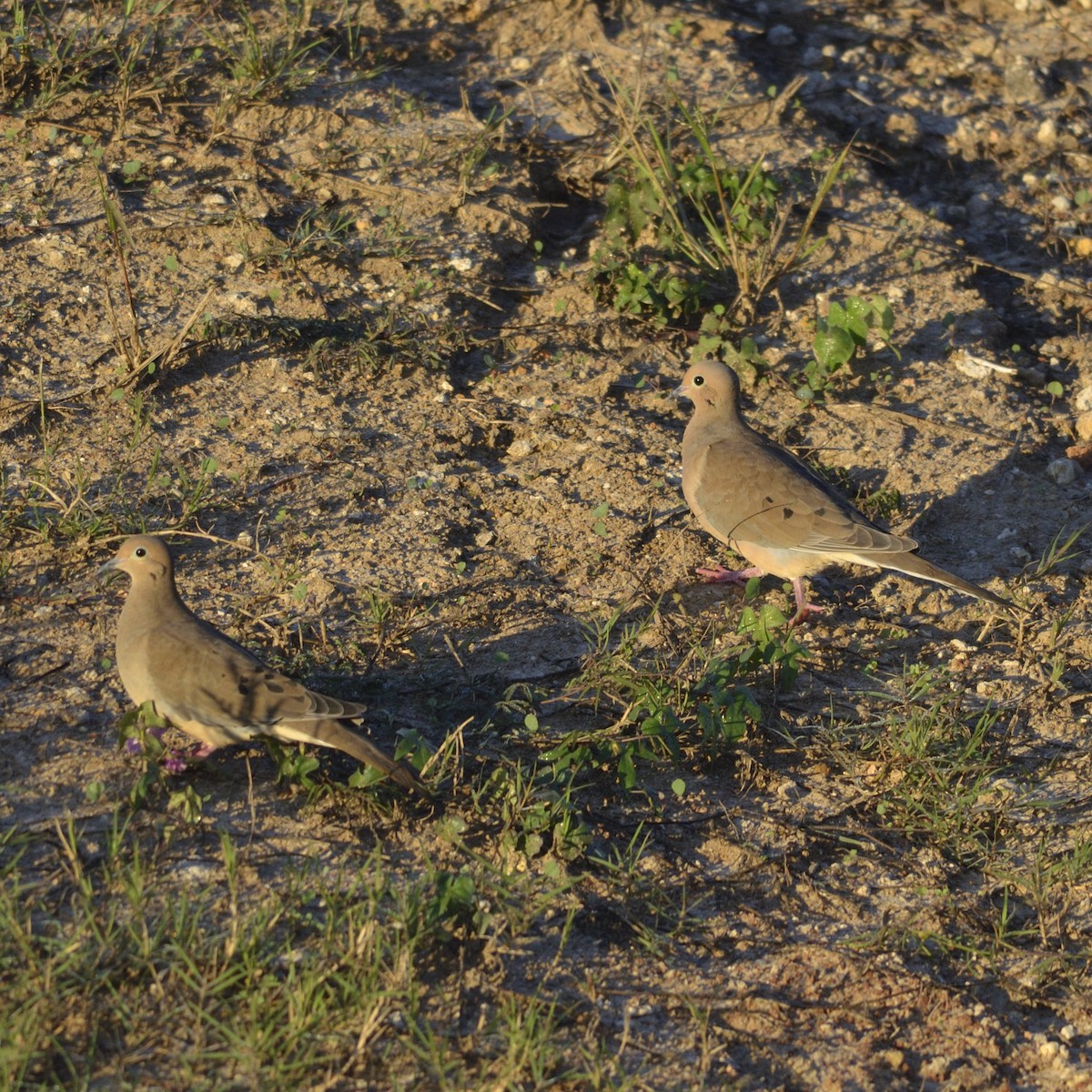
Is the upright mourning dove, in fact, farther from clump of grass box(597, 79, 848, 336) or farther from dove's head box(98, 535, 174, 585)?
dove's head box(98, 535, 174, 585)

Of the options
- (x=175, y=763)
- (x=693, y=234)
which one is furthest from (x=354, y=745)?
(x=693, y=234)

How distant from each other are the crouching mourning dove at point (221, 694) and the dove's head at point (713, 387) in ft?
8.18

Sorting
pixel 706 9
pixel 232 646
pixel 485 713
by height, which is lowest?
pixel 485 713

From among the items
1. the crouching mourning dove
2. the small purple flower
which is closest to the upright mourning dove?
the crouching mourning dove

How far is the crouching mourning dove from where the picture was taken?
4379mm

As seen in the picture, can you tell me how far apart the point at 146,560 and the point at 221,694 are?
2.15ft

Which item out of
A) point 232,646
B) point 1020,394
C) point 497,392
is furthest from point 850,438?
point 232,646

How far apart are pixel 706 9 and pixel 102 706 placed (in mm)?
6477

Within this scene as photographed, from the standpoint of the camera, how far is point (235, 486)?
580 cm

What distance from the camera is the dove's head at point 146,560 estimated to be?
478cm

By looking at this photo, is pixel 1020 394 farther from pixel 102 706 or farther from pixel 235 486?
pixel 102 706

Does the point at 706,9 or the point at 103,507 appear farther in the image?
the point at 706,9

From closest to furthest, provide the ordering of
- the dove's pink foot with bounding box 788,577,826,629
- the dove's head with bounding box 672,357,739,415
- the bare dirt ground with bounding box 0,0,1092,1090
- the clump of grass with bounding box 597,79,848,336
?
the bare dirt ground with bounding box 0,0,1092,1090 → the dove's pink foot with bounding box 788,577,826,629 → the dove's head with bounding box 672,357,739,415 → the clump of grass with bounding box 597,79,848,336

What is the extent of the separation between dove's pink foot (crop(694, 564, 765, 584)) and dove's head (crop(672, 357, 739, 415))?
2.58 ft
